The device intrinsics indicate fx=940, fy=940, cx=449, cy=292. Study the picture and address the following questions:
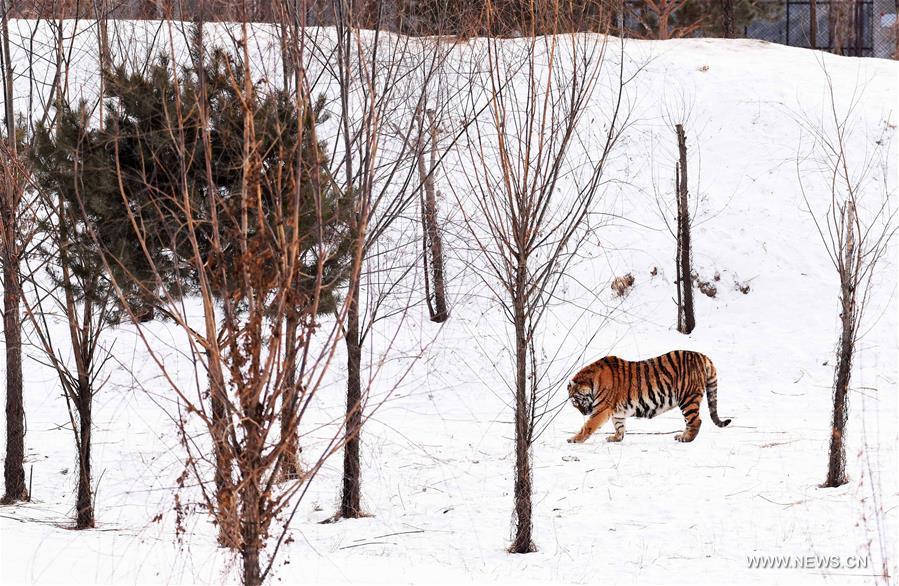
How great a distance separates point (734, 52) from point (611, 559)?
20.9 m

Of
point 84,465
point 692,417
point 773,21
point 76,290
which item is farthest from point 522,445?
point 773,21

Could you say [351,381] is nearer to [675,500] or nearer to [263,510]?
[675,500]

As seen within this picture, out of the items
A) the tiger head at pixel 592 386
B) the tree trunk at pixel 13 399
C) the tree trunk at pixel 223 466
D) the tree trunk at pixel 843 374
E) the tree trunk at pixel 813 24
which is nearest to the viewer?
the tree trunk at pixel 223 466

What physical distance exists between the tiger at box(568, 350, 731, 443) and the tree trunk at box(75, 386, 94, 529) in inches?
207

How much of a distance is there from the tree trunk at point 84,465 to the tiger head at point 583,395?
17.1ft

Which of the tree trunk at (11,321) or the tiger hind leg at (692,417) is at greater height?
the tree trunk at (11,321)

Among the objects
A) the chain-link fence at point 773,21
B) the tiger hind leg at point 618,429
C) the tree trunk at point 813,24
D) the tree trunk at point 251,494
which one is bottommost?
the tiger hind leg at point 618,429

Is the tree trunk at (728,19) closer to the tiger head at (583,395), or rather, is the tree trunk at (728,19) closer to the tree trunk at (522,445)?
the tiger head at (583,395)

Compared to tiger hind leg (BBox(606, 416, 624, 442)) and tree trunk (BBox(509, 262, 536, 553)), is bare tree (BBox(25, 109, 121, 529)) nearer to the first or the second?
Answer: tree trunk (BBox(509, 262, 536, 553))

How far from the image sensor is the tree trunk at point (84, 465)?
762 centimetres

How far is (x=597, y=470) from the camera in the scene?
31.1ft

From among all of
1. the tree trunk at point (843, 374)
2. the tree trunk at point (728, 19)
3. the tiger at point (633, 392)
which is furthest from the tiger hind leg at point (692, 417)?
the tree trunk at point (728, 19)

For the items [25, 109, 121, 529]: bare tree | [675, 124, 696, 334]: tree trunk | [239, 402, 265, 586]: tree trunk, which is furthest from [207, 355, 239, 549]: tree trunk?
[675, 124, 696, 334]: tree trunk

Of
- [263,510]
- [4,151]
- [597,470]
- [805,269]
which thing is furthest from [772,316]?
[263,510]
